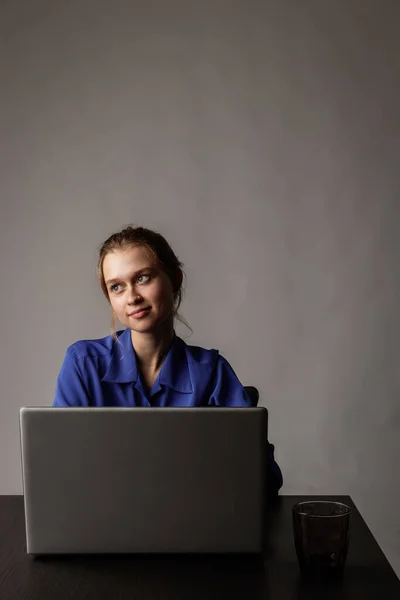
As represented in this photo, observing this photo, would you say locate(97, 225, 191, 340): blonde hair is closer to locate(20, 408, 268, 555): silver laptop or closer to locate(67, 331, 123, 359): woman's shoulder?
locate(67, 331, 123, 359): woman's shoulder

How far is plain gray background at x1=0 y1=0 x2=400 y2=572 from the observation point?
316cm

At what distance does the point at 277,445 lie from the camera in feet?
10.5

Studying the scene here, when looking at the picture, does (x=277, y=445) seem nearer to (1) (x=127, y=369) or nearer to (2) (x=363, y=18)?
(1) (x=127, y=369)

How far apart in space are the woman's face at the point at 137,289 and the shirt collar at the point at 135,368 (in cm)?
6

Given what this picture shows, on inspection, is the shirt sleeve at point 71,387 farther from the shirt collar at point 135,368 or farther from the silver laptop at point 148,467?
the silver laptop at point 148,467

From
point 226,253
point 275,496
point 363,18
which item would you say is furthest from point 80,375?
point 363,18

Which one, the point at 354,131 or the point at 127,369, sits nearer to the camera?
the point at 127,369

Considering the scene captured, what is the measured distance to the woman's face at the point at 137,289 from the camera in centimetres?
189

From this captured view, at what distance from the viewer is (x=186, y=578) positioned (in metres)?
1.14

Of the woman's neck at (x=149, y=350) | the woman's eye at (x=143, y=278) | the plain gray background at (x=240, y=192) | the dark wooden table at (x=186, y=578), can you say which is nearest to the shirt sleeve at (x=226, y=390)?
the woman's neck at (x=149, y=350)

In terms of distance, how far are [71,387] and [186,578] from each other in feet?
2.71

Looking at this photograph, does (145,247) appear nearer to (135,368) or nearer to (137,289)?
(137,289)

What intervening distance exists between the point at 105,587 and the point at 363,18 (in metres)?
2.70

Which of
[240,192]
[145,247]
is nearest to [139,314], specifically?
[145,247]
